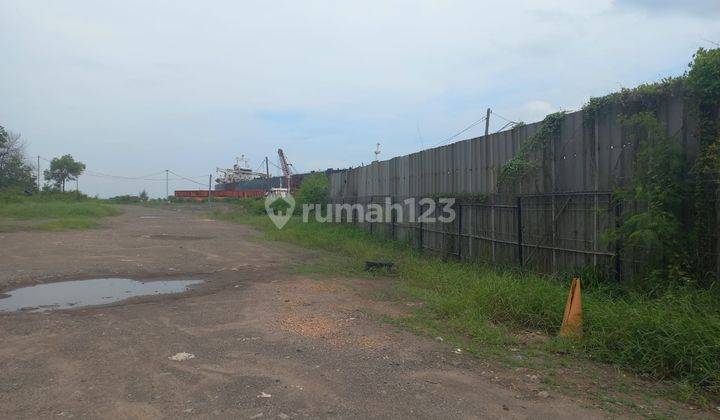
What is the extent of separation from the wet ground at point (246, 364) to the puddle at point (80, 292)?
0.41 meters

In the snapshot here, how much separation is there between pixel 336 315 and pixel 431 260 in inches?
222

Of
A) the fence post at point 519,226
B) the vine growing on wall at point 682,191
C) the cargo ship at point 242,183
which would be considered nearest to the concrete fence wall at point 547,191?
the fence post at point 519,226

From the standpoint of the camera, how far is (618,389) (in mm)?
4648

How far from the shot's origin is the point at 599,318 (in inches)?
234

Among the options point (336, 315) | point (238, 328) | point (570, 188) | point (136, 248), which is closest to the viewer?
point (238, 328)

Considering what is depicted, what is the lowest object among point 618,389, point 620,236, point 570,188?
point 618,389

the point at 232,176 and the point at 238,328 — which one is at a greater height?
the point at 232,176

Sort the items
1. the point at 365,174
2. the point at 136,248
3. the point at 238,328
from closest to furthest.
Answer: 1. the point at 238,328
2. the point at 136,248
3. the point at 365,174

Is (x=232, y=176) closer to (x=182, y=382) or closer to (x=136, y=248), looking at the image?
(x=136, y=248)

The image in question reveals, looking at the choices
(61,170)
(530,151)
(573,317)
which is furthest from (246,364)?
(61,170)

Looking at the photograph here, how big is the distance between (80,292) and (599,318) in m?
8.12

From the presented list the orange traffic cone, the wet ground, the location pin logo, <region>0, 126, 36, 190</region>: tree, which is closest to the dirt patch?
the location pin logo

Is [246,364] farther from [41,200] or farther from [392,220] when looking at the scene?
[41,200]

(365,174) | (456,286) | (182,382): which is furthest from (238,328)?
(365,174)
